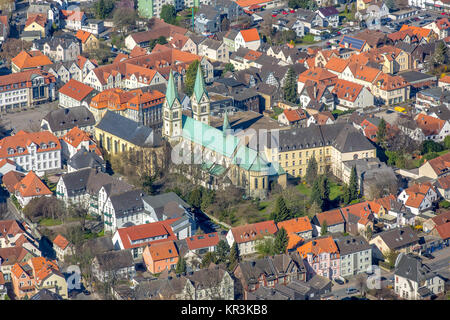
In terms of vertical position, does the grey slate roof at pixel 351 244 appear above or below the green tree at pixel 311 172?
above

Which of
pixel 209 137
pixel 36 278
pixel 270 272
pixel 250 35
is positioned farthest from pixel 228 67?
pixel 36 278

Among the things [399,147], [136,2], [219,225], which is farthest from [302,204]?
[136,2]

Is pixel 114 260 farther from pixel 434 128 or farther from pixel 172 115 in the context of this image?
pixel 434 128

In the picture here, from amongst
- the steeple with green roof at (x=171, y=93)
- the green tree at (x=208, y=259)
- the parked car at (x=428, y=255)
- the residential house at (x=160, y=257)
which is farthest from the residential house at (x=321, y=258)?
the steeple with green roof at (x=171, y=93)

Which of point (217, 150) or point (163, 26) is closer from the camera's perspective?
point (217, 150)

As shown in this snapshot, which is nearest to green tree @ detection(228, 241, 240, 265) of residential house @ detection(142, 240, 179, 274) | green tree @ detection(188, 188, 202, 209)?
residential house @ detection(142, 240, 179, 274)

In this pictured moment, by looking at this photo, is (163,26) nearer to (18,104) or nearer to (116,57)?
(116,57)

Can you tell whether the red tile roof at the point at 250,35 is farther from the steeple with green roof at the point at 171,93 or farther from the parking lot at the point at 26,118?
the steeple with green roof at the point at 171,93
